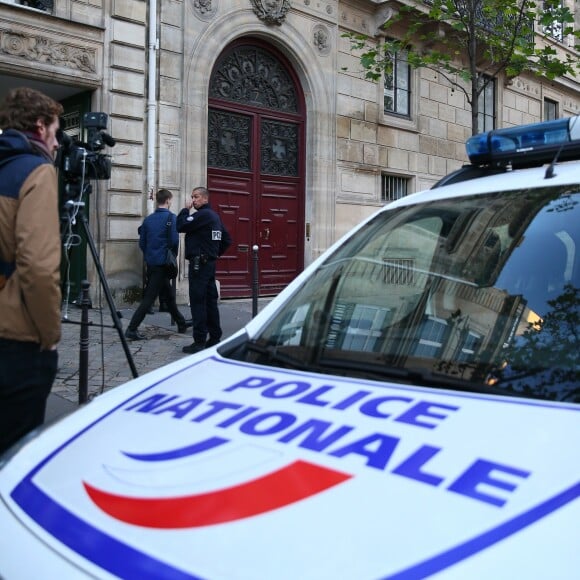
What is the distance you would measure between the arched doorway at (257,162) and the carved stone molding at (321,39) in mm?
822

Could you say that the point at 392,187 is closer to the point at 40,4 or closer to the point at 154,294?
the point at 40,4

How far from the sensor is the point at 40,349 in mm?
2791

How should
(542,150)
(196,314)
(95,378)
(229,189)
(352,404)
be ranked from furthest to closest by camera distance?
(229,189) < (196,314) < (95,378) < (542,150) < (352,404)

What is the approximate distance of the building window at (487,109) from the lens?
17531 millimetres

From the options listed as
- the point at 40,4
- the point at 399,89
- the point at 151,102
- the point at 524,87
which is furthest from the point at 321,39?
the point at 524,87

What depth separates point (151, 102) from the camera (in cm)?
1080

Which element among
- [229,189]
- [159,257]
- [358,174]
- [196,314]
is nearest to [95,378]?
[196,314]

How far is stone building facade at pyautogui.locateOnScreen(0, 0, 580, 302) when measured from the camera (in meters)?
10.3

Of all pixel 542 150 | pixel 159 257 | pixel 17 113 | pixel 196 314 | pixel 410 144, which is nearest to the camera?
pixel 542 150

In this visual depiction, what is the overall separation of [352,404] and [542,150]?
1.53m

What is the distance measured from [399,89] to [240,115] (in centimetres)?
Answer: 475

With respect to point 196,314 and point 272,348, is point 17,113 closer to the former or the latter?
point 272,348

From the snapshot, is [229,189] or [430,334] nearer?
[430,334]

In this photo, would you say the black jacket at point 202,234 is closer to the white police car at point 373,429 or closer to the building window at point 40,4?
the white police car at point 373,429
